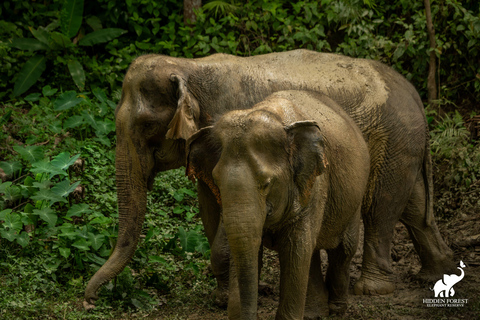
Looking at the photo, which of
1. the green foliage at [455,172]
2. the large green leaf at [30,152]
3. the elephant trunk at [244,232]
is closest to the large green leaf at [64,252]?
the large green leaf at [30,152]

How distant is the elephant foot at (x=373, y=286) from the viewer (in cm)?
676

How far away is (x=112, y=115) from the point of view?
9.37m

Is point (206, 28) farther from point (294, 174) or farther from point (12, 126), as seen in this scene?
point (294, 174)

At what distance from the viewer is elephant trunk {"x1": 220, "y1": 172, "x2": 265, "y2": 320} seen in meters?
4.14

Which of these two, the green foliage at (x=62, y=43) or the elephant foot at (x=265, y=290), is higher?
the green foliage at (x=62, y=43)

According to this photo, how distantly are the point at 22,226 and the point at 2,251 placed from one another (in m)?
0.29

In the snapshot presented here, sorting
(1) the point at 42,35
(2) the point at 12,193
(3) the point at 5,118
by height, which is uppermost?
(1) the point at 42,35

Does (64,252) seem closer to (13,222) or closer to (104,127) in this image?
(13,222)

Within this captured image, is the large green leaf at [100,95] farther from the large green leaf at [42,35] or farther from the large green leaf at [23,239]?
the large green leaf at [23,239]

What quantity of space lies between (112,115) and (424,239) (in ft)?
14.6

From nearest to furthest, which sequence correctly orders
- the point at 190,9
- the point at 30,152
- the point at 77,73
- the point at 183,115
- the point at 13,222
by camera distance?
the point at 183,115 < the point at 13,222 < the point at 30,152 < the point at 77,73 < the point at 190,9

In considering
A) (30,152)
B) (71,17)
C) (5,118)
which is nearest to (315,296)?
(30,152)

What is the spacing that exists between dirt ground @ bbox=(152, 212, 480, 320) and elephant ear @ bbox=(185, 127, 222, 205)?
1.64 meters

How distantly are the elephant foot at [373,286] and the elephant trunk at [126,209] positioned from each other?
2276 millimetres
